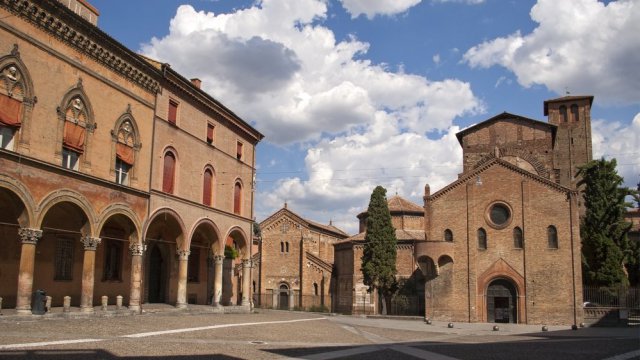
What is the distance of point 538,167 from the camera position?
43.1m

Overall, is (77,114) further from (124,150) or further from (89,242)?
(89,242)

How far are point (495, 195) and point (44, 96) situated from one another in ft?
89.6

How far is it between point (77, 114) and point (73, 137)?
967 mm

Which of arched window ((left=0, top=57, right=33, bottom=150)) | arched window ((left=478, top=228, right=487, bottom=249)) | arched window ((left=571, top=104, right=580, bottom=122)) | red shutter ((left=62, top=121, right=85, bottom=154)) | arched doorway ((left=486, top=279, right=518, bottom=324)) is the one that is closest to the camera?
arched window ((left=0, top=57, right=33, bottom=150))

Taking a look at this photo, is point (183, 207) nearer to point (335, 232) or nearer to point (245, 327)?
point (245, 327)

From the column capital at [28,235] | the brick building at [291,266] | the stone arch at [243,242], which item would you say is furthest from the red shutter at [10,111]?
the brick building at [291,266]

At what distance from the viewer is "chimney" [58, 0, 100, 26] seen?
23.3 m

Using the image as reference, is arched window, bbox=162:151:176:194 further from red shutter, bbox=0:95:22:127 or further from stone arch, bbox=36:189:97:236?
red shutter, bbox=0:95:22:127

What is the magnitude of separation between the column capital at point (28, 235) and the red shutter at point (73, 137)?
3.49 metres

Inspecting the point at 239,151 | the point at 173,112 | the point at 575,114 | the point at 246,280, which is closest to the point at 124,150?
the point at 173,112

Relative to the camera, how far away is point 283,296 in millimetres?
48094

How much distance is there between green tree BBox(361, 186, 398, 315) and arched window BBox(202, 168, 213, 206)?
14.2 meters

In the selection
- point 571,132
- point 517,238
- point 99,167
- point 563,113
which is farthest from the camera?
point 563,113

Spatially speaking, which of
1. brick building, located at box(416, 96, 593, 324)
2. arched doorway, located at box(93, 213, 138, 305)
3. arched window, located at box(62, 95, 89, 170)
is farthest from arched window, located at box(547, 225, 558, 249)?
arched window, located at box(62, 95, 89, 170)
